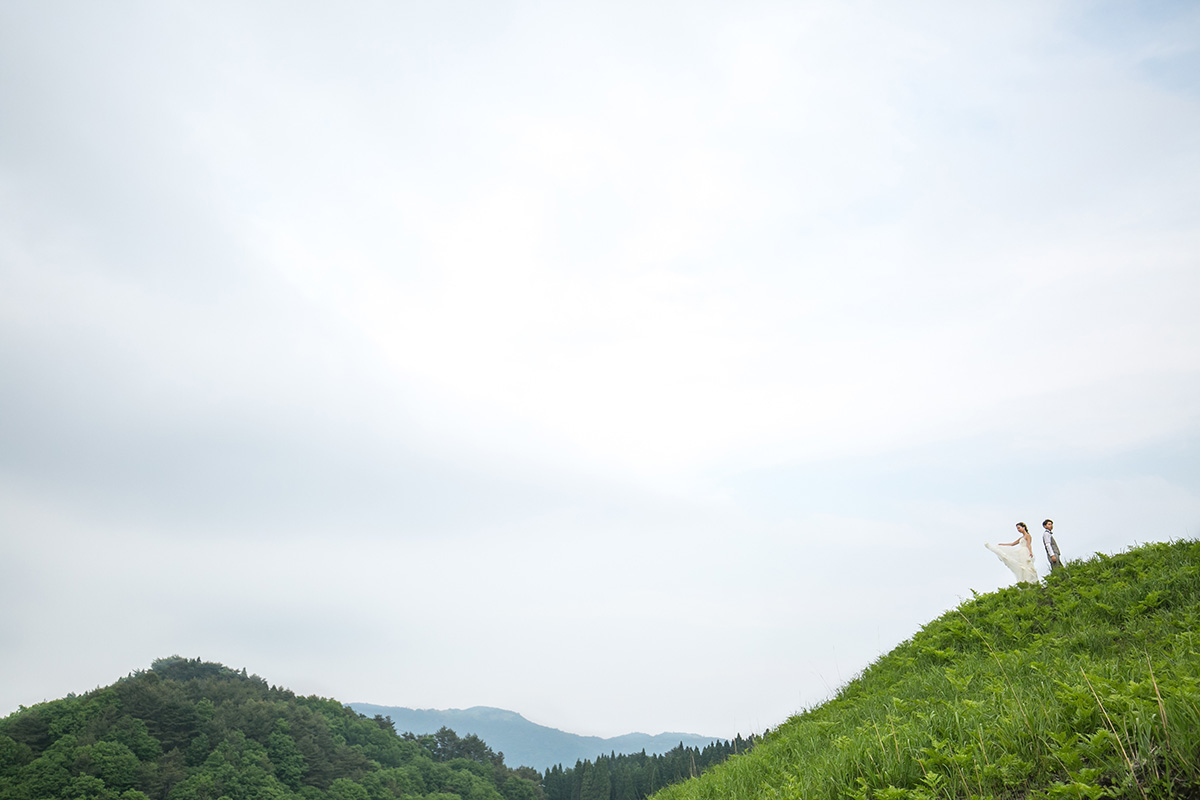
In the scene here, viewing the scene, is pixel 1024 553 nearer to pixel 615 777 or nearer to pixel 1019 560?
pixel 1019 560

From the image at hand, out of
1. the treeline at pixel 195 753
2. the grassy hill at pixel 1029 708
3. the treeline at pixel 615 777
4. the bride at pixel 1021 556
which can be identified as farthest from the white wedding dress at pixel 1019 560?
the treeline at pixel 615 777

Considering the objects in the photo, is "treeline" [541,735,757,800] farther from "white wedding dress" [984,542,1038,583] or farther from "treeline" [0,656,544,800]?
"white wedding dress" [984,542,1038,583]

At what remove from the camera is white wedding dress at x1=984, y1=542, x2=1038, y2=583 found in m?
20.1

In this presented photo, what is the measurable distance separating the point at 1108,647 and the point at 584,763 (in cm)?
12261

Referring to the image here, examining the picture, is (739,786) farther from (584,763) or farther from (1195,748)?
(584,763)

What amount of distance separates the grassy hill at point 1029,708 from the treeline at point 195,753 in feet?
257

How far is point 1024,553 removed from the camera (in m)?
20.4

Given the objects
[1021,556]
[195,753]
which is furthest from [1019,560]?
[195,753]

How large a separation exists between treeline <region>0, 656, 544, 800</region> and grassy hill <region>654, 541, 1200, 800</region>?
7843 centimetres

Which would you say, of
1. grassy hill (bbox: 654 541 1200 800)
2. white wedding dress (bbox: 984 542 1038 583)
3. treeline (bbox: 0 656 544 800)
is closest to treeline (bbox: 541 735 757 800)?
→ treeline (bbox: 0 656 544 800)

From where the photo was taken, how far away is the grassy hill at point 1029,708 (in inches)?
209

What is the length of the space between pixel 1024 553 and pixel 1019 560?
0.28m

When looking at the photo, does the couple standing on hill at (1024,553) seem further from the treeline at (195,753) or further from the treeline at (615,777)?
the treeline at (615,777)

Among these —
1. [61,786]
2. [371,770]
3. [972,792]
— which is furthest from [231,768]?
[972,792]
